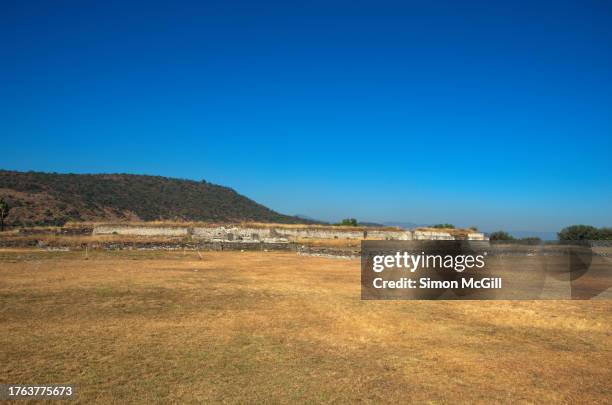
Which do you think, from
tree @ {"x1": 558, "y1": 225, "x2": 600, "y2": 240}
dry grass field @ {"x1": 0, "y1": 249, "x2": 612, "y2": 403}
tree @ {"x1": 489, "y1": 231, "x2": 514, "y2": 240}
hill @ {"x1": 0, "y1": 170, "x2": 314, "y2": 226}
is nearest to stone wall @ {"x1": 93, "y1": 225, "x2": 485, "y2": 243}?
tree @ {"x1": 489, "y1": 231, "x2": 514, "y2": 240}

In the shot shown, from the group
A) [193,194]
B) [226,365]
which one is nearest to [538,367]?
[226,365]

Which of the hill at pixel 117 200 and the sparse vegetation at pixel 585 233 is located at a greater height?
the hill at pixel 117 200

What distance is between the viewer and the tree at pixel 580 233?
4122cm

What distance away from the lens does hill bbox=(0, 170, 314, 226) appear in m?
51.9

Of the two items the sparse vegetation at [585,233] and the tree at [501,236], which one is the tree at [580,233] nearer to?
the sparse vegetation at [585,233]

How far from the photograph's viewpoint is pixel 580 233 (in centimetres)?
4259

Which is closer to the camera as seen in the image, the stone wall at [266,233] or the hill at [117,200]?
the stone wall at [266,233]

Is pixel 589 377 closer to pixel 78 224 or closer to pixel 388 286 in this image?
pixel 388 286

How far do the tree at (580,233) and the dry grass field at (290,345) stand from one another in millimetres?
34272

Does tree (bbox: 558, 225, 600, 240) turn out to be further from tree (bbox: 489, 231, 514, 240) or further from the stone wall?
the stone wall

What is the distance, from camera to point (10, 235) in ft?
104

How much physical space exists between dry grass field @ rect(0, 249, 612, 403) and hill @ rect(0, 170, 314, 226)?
142 feet

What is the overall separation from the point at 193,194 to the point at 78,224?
135 feet

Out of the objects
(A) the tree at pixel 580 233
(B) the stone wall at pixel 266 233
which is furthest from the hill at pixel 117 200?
(A) the tree at pixel 580 233
